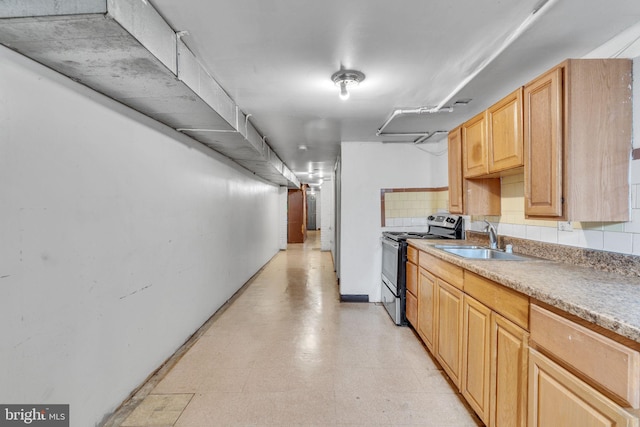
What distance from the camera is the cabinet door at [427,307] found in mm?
2477

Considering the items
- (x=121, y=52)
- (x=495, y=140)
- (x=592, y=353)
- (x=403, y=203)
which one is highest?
(x=121, y=52)

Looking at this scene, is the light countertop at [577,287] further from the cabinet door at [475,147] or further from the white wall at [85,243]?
the white wall at [85,243]

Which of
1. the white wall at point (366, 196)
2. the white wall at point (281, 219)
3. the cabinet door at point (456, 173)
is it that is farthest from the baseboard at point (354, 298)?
the white wall at point (281, 219)

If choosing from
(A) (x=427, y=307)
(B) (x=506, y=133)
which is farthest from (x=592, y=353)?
(A) (x=427, y=307)

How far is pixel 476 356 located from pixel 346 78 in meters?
2.02

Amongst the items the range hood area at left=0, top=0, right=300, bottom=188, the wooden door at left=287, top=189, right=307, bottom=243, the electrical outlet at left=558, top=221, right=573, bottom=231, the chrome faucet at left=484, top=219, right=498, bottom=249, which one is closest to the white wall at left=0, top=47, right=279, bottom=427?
the range hood area at left=0, top=0, right=300, bottom=188

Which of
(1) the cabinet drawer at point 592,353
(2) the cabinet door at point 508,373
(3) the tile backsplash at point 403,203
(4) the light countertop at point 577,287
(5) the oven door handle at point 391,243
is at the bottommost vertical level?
(2) the cabinet door at point 508,373

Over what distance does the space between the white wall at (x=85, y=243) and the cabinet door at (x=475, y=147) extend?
8.52 feet

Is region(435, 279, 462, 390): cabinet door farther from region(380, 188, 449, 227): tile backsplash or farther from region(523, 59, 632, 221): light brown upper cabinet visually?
region(380, 188, 449, 227): tile backsplash

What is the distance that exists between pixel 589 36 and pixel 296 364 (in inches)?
116

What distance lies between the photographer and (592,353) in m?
1.03

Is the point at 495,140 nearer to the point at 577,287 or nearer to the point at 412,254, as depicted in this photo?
the point at 577,287

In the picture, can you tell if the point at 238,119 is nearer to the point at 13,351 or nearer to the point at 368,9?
the point at 368,9

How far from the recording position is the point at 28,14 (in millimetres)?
1119
